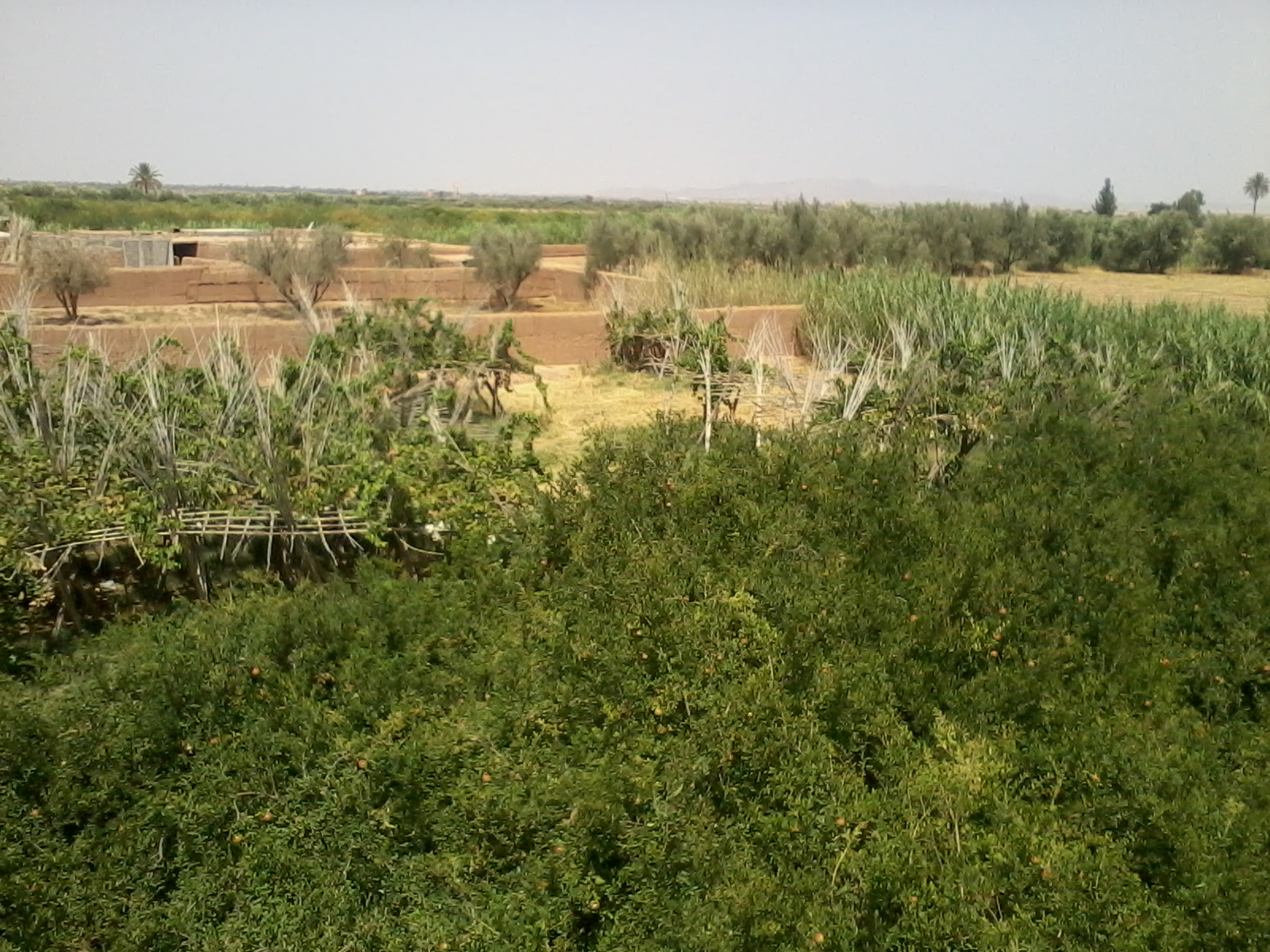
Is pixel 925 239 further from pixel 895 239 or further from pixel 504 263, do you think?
pixel 504 263

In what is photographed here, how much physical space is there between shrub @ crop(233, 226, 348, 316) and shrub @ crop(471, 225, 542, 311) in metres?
2.12

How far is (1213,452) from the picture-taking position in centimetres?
565

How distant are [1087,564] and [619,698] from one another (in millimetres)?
2247

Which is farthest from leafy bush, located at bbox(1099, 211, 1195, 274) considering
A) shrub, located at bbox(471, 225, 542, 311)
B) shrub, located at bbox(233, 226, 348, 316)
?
shrub, located at bbox(233, 226, 348, 316)

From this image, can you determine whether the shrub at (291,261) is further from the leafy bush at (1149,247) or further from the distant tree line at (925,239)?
the leafy bush at (1149,247)

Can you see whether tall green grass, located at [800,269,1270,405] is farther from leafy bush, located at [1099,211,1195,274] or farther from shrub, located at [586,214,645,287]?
leafy bush, located at [1099,211,1195,274]

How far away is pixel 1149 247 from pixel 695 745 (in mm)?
29441

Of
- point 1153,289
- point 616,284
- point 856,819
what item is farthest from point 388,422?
point 1153,289

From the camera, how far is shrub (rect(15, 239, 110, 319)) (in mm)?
12750

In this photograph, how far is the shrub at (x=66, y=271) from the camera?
1275cm

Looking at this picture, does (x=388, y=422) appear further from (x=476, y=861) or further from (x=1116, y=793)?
(x=1116, y=793)

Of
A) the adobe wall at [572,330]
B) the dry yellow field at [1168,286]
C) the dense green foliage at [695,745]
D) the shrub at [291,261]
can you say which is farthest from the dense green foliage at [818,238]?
the dense green foliage at [695,745]

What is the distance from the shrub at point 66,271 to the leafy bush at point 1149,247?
25.7 metres

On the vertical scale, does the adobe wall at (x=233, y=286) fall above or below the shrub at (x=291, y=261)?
below
